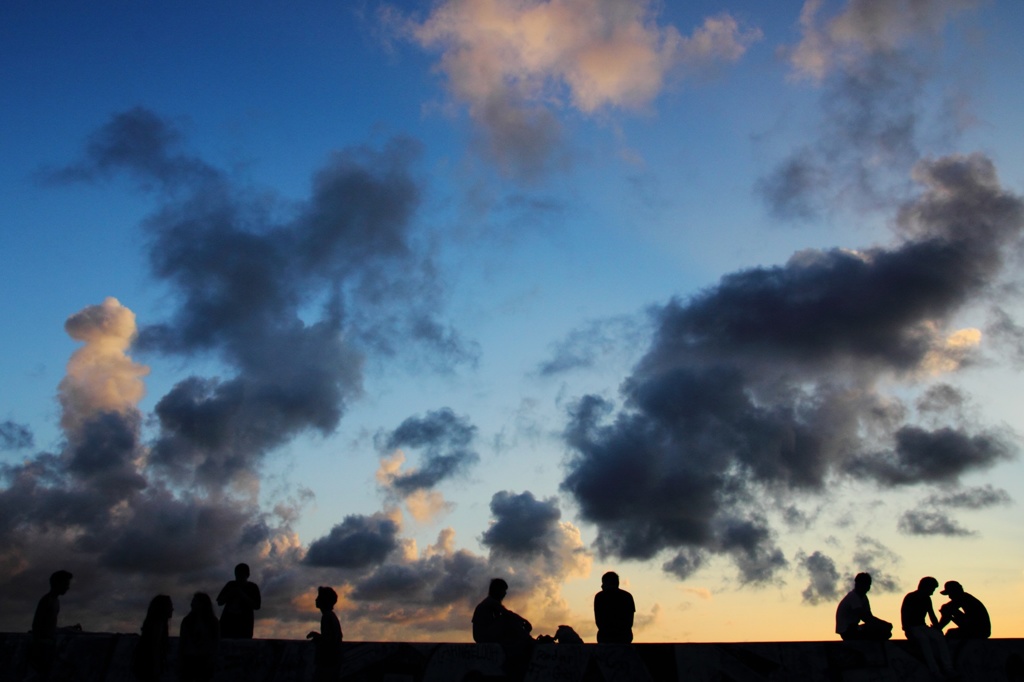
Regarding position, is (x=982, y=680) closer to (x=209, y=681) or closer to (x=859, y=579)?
(x=859, y=579)

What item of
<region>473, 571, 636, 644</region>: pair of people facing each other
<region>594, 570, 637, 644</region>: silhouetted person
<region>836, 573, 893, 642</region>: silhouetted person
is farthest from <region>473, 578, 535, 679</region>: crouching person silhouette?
<region>836, 573, 893, 642</region>: silhouetted person

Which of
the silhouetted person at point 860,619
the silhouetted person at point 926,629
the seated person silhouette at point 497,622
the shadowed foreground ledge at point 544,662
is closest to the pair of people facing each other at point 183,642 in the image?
the shadowed foreground ledge at point 544,662

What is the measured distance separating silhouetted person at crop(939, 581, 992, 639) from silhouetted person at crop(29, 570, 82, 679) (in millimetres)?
19794

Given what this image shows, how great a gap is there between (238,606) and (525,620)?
646cm

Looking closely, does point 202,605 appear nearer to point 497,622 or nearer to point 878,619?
point 497,622

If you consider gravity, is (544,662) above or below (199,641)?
below

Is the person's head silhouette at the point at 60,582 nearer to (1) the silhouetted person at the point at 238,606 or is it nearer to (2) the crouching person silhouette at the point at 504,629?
(1) the silhouetted person at the point at 238,606

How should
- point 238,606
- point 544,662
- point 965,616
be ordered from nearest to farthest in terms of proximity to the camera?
point 544,662 < point 238,606 < point 965,616

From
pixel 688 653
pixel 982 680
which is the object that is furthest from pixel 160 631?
pixel 982 680

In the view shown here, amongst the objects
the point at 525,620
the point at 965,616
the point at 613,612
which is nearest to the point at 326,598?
the point at 525,620

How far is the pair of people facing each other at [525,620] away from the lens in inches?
641

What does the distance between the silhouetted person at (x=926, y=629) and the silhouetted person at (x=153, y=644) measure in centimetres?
1607

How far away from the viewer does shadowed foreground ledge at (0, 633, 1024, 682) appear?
15.3m

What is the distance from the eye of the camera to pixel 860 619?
693 inches
